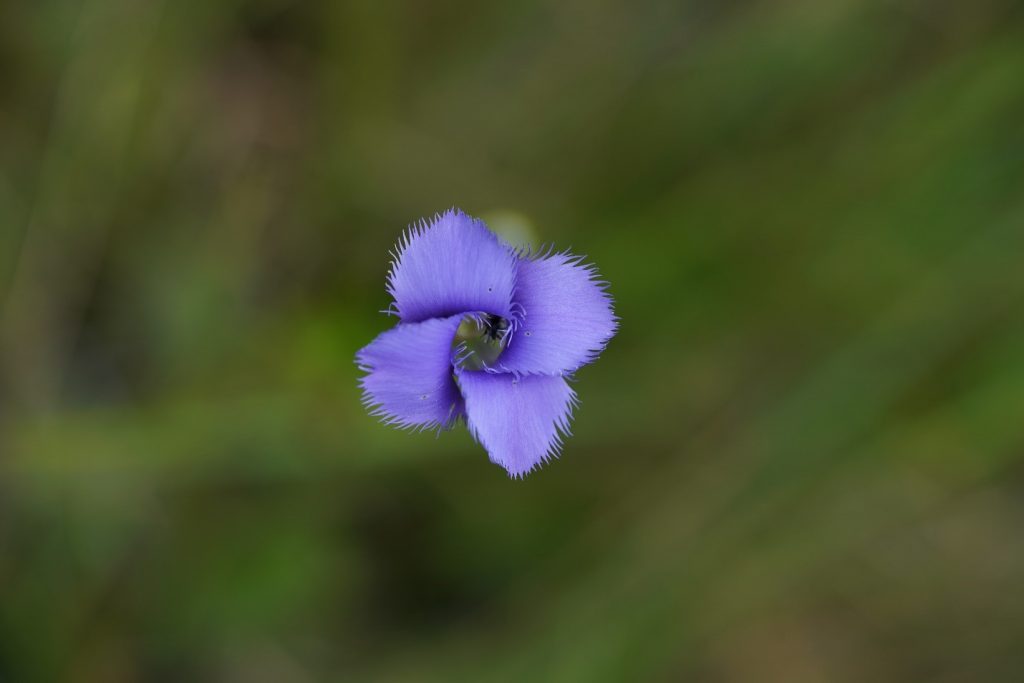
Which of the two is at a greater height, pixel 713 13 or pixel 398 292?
pixel 713 13

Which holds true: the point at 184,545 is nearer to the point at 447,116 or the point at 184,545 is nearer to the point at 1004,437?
the point at 447,116

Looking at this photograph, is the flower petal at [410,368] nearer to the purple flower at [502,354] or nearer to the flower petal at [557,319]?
the purple flower at [502,354]

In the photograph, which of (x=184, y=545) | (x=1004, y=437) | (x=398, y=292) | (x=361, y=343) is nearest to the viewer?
(x=398, y=292)

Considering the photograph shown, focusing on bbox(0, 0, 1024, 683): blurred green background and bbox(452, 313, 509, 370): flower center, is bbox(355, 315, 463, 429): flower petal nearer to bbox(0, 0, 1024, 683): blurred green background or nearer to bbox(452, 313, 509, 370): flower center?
bbox(452, 313, 509, 370): flower center

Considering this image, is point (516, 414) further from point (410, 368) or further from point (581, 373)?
point (581, 373)

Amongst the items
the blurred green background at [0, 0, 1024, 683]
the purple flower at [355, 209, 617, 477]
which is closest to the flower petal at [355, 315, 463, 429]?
the purple flower at [355, 209, 617, 477]

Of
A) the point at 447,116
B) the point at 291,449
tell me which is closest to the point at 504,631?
the point at 291,449
